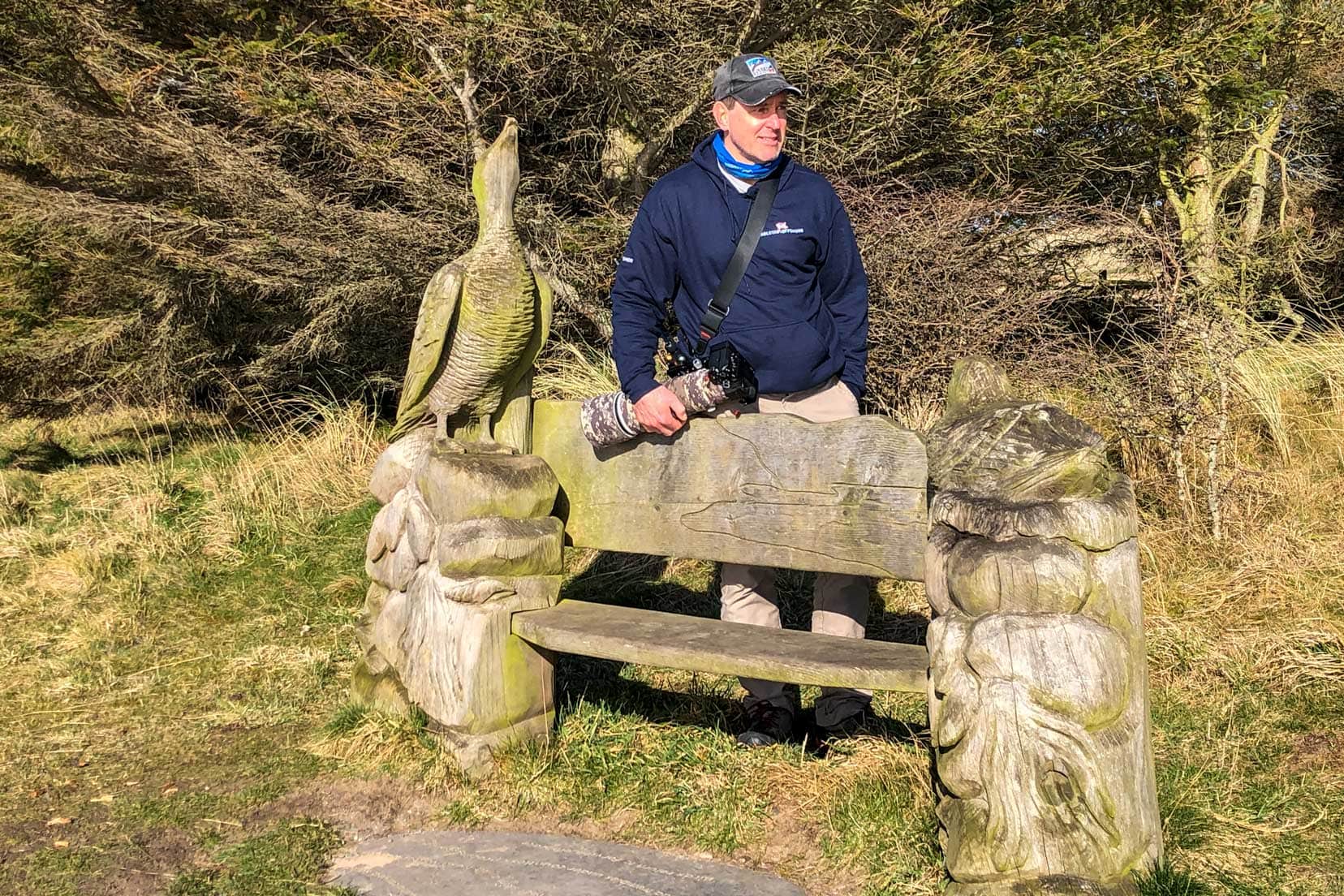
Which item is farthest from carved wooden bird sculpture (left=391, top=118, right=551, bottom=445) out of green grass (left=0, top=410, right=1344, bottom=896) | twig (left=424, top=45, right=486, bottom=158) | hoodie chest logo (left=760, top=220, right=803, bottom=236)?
twig (left=424, top=45, right=486, bottom=158)

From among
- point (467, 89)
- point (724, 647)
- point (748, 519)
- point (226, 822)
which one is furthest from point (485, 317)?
point (467, 89)

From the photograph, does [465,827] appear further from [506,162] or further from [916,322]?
[916,322]

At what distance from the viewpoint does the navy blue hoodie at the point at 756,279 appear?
3.46m

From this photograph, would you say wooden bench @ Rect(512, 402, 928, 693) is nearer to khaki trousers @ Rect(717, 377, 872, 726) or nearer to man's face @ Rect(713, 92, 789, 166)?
khaki trousers @ Rect(717, 377, 872, 726)

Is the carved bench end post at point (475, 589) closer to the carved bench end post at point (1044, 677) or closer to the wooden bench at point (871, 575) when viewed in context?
the wooden bench at point (871, 575)

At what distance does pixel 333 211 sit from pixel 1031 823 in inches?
240

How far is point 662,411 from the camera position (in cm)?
340

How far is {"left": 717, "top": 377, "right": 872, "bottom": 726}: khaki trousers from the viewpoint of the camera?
11.8 ft

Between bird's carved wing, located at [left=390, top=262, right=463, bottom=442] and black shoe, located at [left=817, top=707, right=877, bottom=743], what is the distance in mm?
1777

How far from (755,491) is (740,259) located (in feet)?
2.34

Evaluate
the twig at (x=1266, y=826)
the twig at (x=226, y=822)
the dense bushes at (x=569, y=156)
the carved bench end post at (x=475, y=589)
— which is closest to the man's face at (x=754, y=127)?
the carved bench end post at (x=475, y=589)

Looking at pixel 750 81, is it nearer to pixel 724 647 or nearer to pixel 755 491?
pixel 755 491

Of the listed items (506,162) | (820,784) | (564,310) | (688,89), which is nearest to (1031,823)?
(820,784)

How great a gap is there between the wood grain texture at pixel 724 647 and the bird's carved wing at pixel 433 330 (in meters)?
0.85
